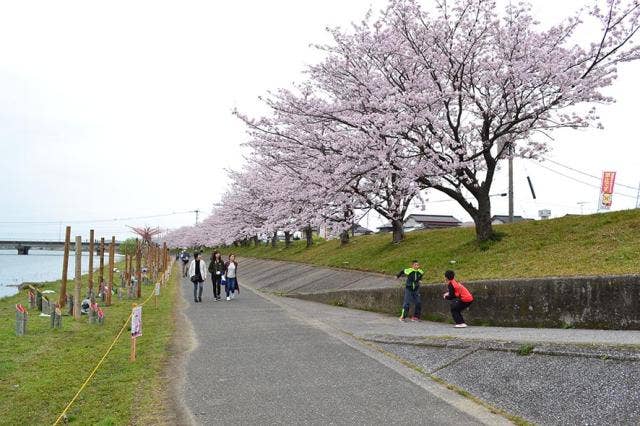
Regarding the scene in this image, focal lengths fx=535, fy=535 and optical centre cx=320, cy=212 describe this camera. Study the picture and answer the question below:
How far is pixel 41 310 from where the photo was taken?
16328 mm

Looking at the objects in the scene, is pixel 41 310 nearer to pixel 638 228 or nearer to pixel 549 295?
pixel 549 295

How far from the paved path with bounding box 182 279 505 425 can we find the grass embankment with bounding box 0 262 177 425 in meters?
0.61

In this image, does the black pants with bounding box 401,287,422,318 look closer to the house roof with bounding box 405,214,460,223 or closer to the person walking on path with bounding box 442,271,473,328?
the person walking on path with bounding box 442,271,473,328

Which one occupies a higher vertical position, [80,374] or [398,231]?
[398,231]

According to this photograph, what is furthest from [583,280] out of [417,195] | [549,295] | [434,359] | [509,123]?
[417,195]

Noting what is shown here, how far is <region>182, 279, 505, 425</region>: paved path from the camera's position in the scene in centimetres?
601

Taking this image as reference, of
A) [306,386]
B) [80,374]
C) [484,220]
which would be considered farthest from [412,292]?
[80,374]

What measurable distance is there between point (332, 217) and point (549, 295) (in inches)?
555

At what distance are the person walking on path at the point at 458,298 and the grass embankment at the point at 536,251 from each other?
1.26 m

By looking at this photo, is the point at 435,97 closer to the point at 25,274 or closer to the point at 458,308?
the point at 458,308

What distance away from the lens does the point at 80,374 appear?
798cm

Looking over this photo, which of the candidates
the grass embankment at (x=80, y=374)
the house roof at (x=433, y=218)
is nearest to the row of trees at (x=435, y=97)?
the grass embankment at (x=80, y=374)

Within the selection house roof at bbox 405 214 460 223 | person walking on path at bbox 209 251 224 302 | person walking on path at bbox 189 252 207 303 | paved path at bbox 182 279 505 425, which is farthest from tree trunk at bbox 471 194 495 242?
house roof at bbox 405 214 460 223

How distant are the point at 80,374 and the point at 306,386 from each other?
3.49 metres
